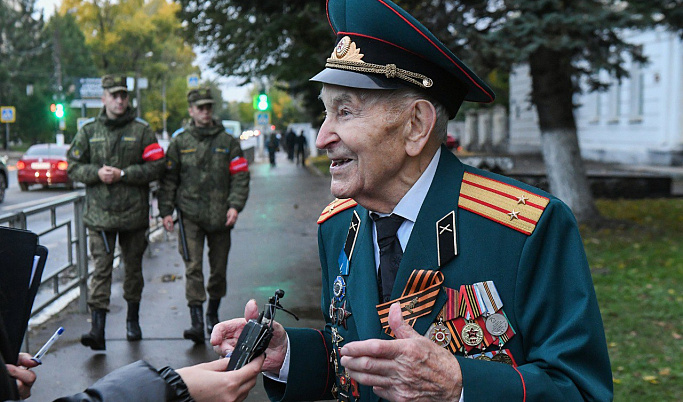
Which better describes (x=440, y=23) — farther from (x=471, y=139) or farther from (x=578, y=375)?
(x=471, y=139)

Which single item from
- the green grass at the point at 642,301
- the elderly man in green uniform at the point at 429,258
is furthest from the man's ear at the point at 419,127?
the green grass at the point at 642,301

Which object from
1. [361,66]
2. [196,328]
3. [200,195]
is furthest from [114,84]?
[361,66]

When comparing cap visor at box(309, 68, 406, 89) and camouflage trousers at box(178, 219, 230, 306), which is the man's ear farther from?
camouflage trousers at box(178, 219, 230, 306)

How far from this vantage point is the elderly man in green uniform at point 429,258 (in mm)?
1785

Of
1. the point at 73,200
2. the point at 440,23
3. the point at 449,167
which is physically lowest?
the point at 73,200

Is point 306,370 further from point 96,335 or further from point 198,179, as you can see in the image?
Result: point 198,179

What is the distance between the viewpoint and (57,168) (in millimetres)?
24016

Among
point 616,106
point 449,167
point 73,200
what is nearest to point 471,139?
point 616,106

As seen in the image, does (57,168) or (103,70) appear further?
(103,70)

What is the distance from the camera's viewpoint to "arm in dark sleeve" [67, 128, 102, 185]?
654cm

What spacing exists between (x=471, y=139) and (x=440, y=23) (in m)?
41.5

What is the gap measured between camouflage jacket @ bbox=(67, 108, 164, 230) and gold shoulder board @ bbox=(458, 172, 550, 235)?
4.98 m

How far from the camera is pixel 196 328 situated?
22.2 ft

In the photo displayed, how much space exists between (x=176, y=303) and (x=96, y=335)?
6.40ft
